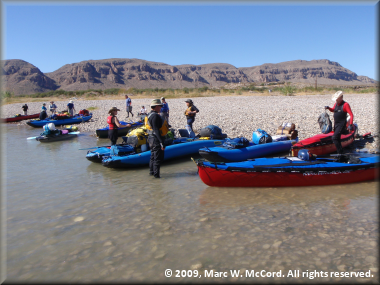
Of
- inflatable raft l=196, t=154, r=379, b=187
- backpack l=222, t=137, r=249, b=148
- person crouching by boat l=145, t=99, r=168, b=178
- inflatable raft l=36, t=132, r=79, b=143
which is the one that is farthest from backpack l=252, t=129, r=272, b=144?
inflatable raft l=36, t=132, r=79, b=143

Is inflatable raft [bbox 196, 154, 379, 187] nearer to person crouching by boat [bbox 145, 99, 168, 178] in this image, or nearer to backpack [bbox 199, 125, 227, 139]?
person crouching by boat [bbox 145, 99, 168, 178]


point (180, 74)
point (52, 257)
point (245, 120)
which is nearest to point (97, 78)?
point (180, 74)

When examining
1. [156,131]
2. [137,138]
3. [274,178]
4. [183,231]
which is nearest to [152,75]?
[137,138]

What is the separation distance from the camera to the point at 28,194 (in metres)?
6.44

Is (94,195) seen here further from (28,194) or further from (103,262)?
(103,262)

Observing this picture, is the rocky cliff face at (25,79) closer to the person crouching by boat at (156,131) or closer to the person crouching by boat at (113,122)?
the person crouching by boat at (113,122)

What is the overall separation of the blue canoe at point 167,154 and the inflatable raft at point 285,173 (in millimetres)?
2403

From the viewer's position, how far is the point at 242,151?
8.12 metres

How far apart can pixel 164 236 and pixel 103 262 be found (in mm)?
991

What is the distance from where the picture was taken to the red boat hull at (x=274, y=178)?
20.3 feet

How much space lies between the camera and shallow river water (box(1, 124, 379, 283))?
3541 mm

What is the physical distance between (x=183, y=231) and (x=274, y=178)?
2678mm

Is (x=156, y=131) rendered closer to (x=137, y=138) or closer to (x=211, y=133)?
(x=137, y=138)

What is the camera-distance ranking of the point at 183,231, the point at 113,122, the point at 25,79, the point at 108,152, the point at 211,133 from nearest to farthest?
1. the point at 183,231
2. the point at 108,152
3. the point at 113,122
4. the point at 211,133
5. the point at 25,79
